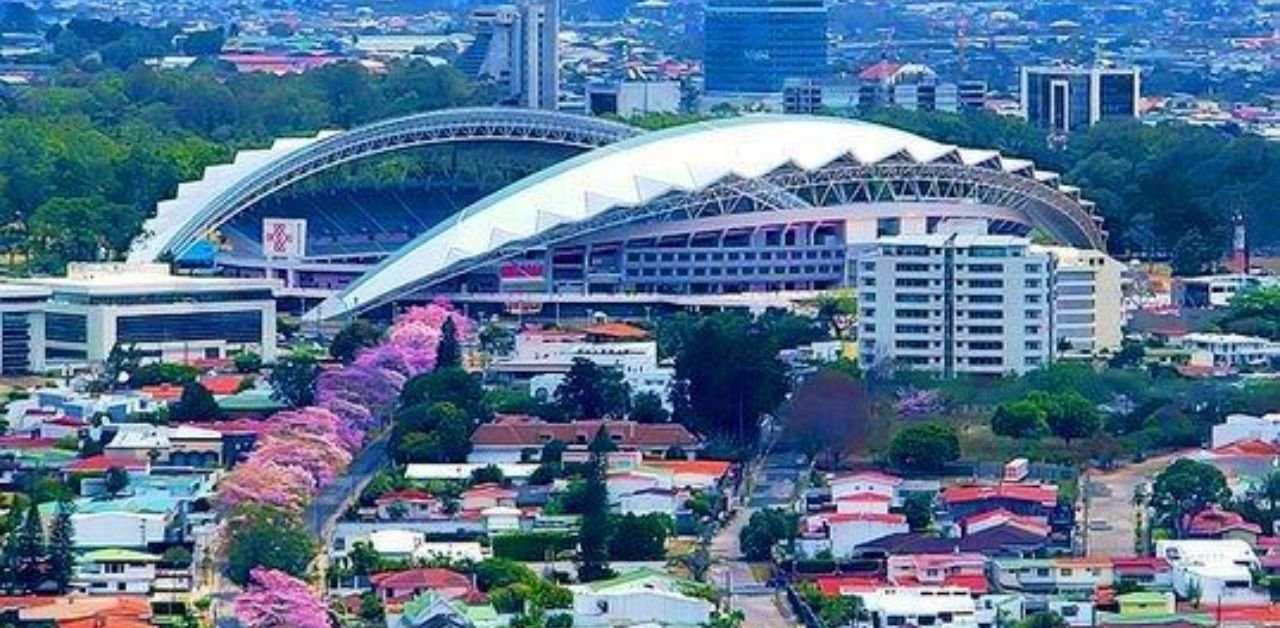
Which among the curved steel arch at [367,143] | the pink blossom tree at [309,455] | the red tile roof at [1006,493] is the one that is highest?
the curved steel arch at [367,143]

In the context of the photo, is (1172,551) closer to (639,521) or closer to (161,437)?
(639,521)

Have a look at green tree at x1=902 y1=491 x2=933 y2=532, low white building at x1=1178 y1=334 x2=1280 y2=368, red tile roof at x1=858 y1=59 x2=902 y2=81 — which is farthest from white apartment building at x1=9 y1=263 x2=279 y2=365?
red tile roof at x1=858 y1=59 x2=902 y2=81

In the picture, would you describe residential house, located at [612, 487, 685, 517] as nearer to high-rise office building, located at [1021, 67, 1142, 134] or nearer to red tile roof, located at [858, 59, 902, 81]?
high-rise office building, located at [1021, 67, 1142, 134]

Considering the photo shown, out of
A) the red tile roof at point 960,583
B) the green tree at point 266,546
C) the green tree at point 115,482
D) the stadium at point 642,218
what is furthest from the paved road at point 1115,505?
the stadium at point 642,218

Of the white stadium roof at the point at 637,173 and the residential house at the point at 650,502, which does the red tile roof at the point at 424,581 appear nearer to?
the residential house at the point at 650,502

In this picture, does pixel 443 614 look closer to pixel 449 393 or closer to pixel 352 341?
pixel 449 393

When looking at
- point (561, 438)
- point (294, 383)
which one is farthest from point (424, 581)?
point (294, 383)
